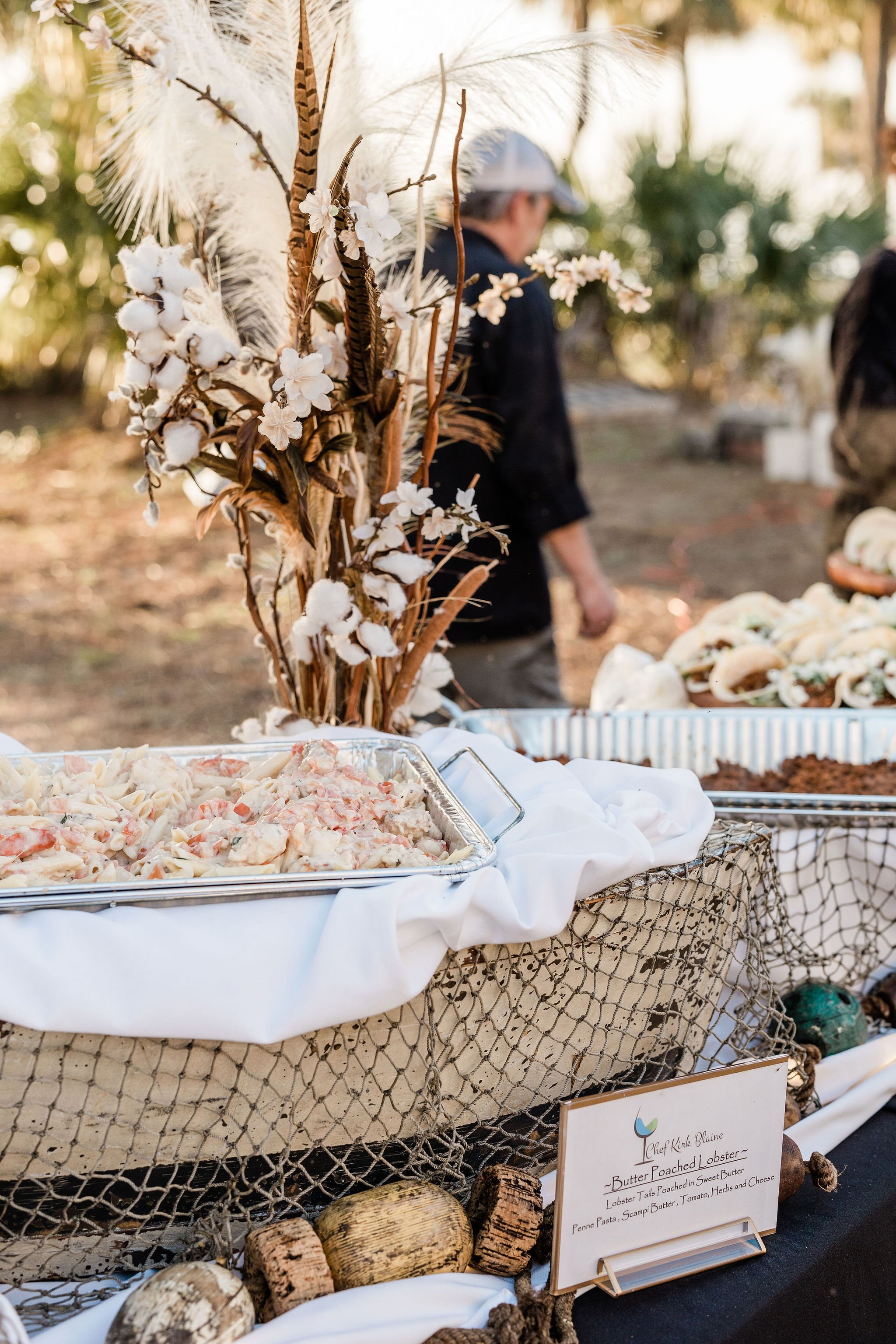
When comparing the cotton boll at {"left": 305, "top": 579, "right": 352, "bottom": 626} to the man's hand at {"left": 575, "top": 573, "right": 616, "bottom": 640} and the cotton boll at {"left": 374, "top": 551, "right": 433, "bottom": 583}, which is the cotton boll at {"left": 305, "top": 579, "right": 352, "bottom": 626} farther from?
the man's hand at {"left": 575, "top": 573, "right": 616, "bottom": 640}

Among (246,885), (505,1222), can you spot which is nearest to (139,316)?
(246,885)

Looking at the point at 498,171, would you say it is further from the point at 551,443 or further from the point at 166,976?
the point at 166,976

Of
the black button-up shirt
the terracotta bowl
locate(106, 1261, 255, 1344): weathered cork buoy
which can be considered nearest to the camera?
locate(106, 1261, 255, 1344): weathered cork buoy

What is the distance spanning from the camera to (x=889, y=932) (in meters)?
1.20

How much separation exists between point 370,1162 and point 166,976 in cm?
22

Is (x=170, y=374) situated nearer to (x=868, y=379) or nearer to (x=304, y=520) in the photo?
(x=304, y=520)

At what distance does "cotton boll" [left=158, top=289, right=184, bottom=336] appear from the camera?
0.86 metres

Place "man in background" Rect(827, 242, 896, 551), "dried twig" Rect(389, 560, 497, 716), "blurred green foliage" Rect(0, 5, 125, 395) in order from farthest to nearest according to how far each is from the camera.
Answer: "blurred green foliage" Rect(0, 5, 125, 395)
"man in background" Rect(827, 242, 896, 551)
"dried twig" Rect(389, 560, 497, 716)

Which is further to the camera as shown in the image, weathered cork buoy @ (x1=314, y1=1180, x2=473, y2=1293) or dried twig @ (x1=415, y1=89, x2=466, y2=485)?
dried twig @ (x1=415, y1=89, x2=466, y2=485)

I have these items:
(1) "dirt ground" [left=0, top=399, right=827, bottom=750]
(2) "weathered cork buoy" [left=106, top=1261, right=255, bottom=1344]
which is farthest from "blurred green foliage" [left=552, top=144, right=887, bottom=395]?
(2) "weathered cork buoy" [left=106, top=1261, right=255, bottom=1344]

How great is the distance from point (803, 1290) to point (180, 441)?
790 mm

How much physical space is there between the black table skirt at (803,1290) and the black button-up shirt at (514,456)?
105 cm

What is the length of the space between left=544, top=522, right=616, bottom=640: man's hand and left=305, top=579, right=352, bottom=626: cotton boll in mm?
970

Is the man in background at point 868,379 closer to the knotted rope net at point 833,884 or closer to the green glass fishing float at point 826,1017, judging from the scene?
the knotted rope net at point 833,884
